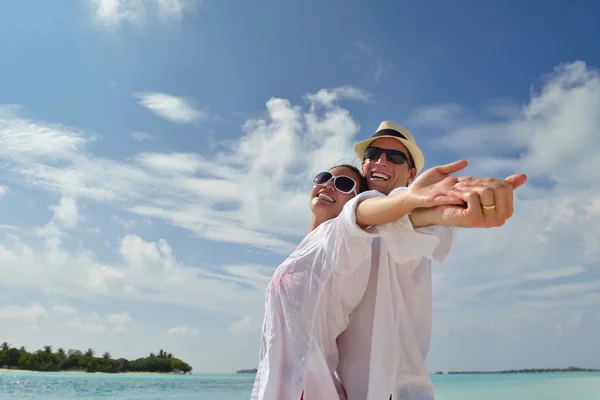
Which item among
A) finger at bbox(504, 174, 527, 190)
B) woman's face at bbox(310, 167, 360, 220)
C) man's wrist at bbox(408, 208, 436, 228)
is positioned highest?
woman's face at bbox(310, 167, 360, 220)

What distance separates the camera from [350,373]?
2500mm

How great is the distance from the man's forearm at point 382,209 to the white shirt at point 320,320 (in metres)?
0.17

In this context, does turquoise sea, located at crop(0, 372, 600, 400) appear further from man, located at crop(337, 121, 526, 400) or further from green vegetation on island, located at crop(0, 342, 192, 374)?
man, located at crop(337, 121, 526, 400)

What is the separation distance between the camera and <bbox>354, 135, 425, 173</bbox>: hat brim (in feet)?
11.1

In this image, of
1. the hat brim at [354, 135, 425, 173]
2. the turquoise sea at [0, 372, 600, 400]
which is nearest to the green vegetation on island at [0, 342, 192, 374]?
the turquoise sea at [0, 372, 600, 400]

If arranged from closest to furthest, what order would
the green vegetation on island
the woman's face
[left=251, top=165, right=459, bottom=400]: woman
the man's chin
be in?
[left=251, top=165, right=459, bottom=400]: woman, the woman's face, the man's chin, the green vegetation on island

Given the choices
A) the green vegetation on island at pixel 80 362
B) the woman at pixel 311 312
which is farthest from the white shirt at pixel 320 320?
the green vegetation on island at pixel 80 362

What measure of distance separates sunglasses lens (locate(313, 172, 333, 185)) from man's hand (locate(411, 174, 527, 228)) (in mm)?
1578

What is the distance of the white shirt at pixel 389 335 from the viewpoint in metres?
Answer: 2.41

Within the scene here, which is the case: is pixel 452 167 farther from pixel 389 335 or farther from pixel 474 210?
pixel 389 335

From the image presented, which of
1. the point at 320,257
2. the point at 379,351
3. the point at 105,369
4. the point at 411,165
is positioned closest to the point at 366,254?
the point at 320,257

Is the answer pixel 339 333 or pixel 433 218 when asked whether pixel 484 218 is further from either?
pixel 339 333

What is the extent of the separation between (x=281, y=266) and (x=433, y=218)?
1095mm

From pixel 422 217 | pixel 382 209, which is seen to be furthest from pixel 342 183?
pixel 422 217
